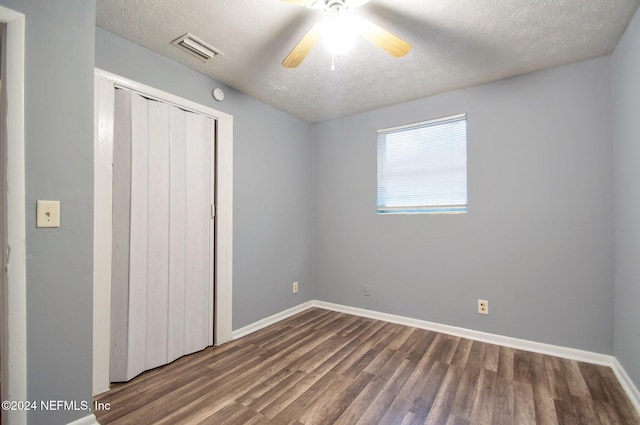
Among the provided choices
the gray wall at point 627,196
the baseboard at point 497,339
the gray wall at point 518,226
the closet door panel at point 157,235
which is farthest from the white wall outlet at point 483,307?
the closet door panel at point 157,235

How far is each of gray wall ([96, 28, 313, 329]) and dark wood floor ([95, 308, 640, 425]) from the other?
23.6 inches

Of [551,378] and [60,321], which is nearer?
[60,321]

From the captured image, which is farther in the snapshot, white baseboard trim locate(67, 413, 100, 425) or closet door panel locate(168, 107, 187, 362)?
closet door panel locate(168, 107, 187, 362)

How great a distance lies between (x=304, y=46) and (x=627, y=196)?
7.63 feet

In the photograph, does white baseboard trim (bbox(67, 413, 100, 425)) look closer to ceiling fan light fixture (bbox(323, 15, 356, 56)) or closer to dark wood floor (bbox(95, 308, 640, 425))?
dark wood floor (bbox(95, 308, 640, 425))

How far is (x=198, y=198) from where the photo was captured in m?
2.39

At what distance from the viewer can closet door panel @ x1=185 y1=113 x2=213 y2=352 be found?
232 cm

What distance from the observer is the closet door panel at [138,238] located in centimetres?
196

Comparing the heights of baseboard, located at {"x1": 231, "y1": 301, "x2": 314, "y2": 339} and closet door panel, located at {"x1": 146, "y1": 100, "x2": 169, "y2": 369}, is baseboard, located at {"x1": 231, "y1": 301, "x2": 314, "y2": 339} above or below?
below

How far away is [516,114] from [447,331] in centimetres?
212

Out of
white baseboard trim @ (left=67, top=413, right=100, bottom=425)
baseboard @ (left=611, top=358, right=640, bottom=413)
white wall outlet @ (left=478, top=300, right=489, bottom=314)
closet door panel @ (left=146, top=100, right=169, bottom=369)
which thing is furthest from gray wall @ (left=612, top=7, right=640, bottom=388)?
closet door panel @ (left=146, top=100, right=169, bottom=369)

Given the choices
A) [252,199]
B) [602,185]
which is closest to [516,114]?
[602,185]

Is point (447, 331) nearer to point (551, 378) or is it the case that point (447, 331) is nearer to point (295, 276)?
point (551, 378)

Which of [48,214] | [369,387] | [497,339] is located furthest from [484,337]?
[48,214]
